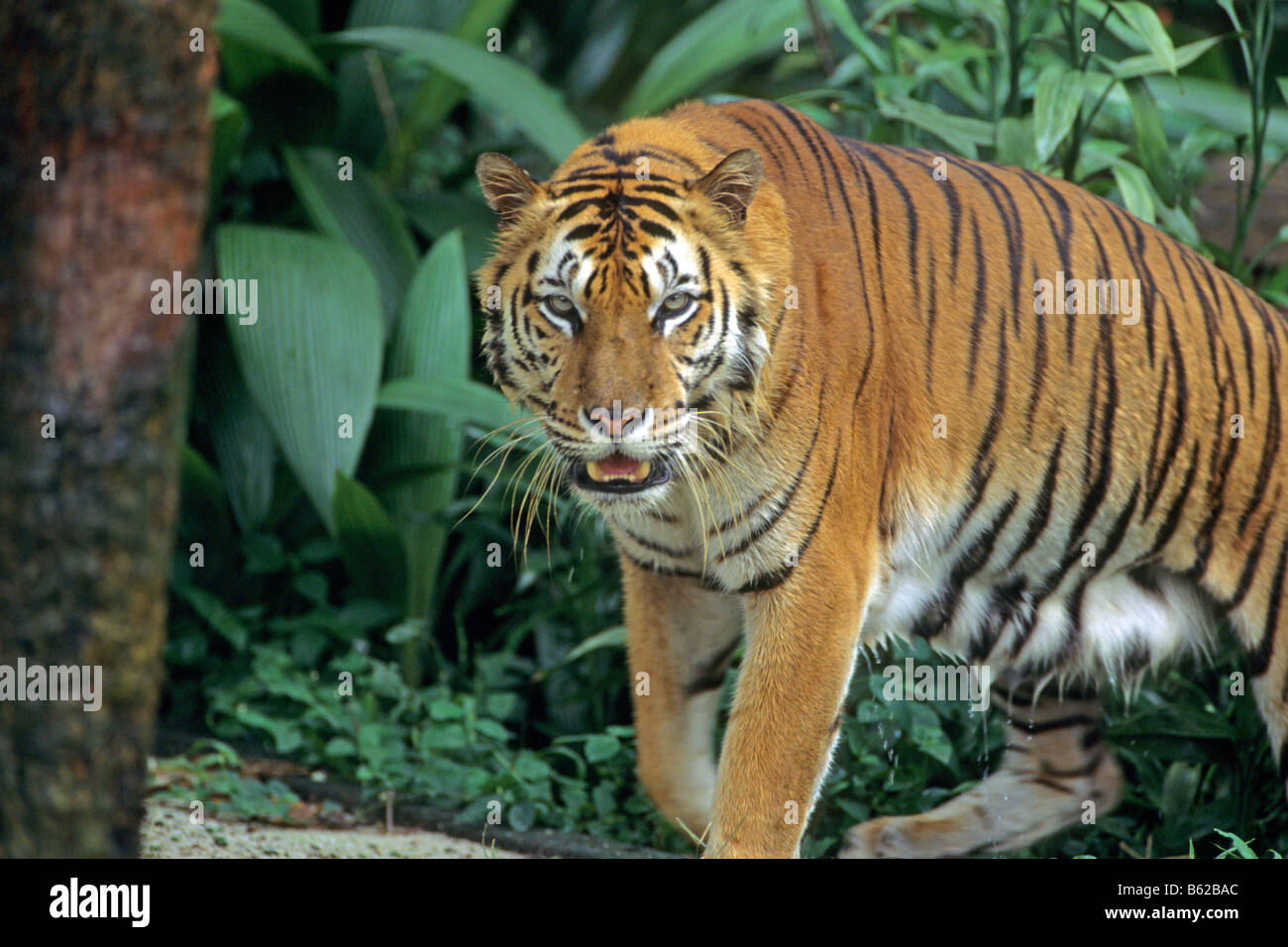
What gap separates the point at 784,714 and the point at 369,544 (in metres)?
1.81

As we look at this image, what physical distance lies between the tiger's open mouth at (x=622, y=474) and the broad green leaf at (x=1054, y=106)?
126cm

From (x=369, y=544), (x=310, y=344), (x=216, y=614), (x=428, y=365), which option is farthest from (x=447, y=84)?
(x=216, y=614)

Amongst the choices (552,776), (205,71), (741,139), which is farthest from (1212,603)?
(205,71)

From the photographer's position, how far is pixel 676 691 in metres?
3.08

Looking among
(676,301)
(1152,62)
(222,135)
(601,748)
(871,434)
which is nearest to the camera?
(676,301)

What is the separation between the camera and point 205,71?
1683 mm

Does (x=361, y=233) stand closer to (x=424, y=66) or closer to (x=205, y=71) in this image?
(x=424, y=66)

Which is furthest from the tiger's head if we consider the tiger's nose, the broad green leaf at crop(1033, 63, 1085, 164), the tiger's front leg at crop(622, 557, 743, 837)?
the broad green leaf at crop(1033, 63, 1085, 164)

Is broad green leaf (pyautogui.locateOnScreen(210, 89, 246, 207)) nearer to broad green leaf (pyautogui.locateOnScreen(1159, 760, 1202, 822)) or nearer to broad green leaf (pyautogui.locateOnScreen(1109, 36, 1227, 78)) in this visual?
broad green leaf (pyautogui.locateOnScreen(1109, 36, 1227, 78))

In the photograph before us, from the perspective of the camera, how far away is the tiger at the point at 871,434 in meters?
2.57

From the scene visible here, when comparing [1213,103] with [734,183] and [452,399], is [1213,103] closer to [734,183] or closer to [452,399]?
[452,399]

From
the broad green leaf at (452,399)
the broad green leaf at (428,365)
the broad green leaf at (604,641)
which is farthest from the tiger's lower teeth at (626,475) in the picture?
the broad green leaf at (428,365)

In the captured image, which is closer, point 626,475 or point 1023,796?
point 626,475

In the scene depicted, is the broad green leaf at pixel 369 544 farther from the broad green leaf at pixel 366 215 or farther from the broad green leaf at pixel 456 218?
the broad green leaf at pixel 456 218
